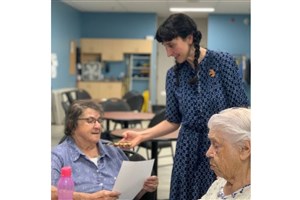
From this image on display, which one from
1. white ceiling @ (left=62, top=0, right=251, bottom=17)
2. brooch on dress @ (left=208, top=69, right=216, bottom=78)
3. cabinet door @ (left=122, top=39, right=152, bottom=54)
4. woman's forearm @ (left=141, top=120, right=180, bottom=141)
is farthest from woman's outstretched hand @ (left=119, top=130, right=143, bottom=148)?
cabinet door @ (left=122, top=39, right=152, bottom=54)

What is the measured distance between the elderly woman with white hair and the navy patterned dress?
46cm

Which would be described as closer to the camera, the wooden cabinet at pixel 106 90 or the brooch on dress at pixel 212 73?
the brooch on dress at pixel 212 73

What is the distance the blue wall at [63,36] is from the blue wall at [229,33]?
3.58m

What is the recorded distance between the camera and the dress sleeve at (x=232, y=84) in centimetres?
216

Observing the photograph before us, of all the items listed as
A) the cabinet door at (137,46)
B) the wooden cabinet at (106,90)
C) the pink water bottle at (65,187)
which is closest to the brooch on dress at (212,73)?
the pink water bottle at (65,187)

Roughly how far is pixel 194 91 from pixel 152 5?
27.6ft

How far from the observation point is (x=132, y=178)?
2.15 meters

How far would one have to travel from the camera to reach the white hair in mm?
1628

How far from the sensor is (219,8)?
34.5 ft

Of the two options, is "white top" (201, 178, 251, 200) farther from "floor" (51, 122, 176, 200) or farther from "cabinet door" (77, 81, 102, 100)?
"cabinet door" (77, 81, 102, 100)

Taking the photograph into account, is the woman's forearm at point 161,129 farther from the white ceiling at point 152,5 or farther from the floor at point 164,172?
the white ceiling at point 152,5

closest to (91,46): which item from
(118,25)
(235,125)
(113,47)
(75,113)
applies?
(113,47)
